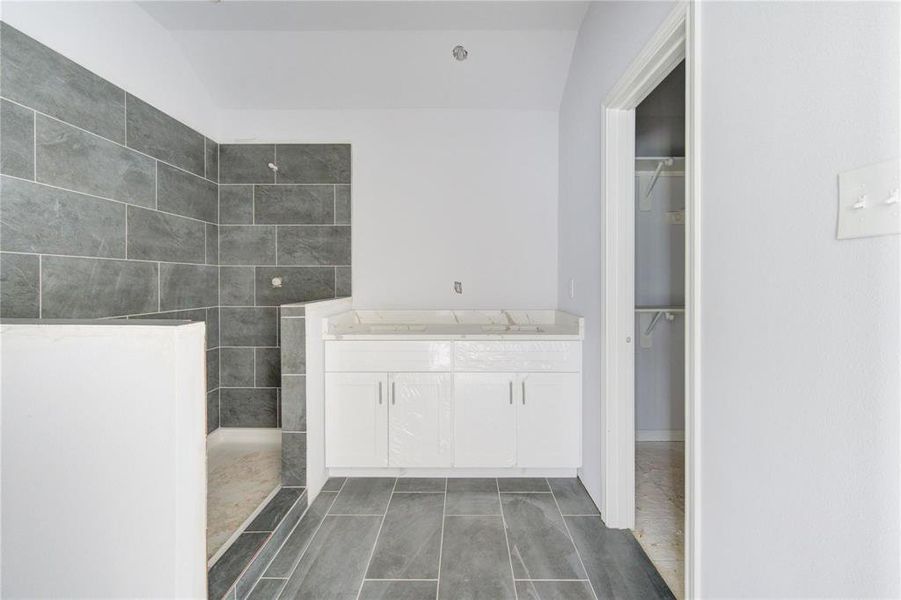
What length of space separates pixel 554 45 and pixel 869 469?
2.50m

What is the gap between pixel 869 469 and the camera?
680 mm

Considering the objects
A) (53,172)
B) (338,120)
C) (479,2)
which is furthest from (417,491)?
(479,2)

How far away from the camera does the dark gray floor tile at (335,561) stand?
1.45 metres

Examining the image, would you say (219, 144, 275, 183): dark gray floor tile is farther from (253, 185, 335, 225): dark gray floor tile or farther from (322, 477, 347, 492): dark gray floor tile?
(322, 477, 347, 492): dark gray floor tile

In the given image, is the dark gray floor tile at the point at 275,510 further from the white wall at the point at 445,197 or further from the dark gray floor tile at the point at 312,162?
the dark gray floor tile at the point at 312,162

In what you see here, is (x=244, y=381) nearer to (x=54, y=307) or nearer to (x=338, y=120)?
(x=54, y=307)

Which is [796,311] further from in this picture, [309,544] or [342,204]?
[342,204]

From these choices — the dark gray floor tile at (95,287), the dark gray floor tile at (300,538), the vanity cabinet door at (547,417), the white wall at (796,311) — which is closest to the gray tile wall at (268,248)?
the dark gray floor tile at (95,287)

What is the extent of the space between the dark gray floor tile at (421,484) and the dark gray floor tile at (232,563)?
73 centimetres

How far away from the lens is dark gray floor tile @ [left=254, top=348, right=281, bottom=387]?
2791mm

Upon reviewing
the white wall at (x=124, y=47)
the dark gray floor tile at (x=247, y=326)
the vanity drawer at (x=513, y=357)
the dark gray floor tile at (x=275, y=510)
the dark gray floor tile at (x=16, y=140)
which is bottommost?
the dark gray floor tile at (x=275, y=510)

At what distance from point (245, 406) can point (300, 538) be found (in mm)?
1356

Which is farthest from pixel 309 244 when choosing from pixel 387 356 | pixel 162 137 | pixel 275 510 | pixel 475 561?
pixel 475 561

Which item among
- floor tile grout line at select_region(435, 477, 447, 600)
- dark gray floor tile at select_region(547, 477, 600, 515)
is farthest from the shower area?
dark gray floor tile at select_region(547, 477, 600, 515)
